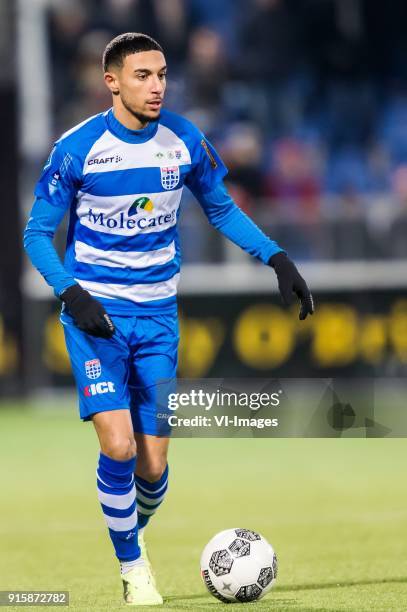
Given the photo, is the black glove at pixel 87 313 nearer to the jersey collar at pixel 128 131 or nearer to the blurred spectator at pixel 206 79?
the jersey collar at pixel 128 131

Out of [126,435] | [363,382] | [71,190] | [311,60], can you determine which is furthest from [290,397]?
[311,60]

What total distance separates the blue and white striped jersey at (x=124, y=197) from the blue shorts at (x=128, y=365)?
96 mm

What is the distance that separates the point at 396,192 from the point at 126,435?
9657 millimetres

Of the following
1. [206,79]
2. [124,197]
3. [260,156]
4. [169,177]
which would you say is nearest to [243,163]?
[260,156]

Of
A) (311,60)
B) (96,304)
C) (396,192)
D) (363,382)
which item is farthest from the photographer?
(311,60)

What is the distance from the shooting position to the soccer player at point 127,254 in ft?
18.3

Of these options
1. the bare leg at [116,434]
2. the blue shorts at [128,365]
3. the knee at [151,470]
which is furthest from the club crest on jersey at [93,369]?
the knee at [151,470]

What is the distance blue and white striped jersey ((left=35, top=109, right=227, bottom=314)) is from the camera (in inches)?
223

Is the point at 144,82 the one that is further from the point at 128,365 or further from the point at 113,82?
the point at 128,365

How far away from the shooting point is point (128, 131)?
574cm

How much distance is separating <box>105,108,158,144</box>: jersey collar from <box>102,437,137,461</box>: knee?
4.05 ft

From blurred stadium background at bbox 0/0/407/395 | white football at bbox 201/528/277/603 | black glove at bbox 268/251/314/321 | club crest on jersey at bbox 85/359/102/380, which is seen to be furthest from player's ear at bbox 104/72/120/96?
blurred stadium background at bbox 0/0/407/395

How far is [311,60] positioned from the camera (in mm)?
15703

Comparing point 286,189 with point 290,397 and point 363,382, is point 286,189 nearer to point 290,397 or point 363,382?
point 363,382
